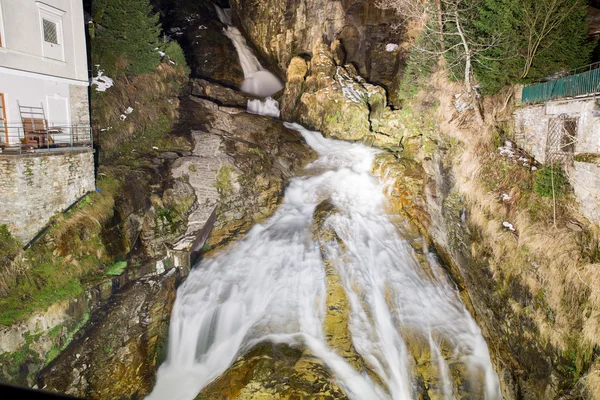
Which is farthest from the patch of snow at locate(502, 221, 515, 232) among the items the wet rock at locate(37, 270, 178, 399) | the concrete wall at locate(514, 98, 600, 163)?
the wet rock at locate(37, 270, 178, 399)

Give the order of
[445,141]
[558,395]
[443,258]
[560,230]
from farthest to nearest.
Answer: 1. [445,141]
2. [443,258]
3. [560,230]
4. [558,395]

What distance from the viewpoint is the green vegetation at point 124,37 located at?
68.8 feet

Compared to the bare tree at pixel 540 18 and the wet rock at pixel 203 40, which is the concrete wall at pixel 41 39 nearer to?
the wet rock at pixel 203 40

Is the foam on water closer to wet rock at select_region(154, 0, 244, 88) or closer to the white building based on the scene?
wet rock at select_region(154, 0, 244, 88)

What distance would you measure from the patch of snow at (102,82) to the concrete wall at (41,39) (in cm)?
363

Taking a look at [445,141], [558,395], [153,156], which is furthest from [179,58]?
[558,395]

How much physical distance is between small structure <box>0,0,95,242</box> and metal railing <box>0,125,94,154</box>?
0.10ft

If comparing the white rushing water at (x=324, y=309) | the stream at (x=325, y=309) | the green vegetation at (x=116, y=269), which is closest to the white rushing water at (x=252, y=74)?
the stream at (x=325, y=309)

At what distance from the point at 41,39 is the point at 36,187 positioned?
632cm

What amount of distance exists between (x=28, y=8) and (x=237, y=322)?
14.7 meters

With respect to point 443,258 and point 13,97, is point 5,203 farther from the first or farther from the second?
point 443,258

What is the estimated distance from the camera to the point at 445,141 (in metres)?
17.0

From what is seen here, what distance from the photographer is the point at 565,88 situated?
11.3 metres

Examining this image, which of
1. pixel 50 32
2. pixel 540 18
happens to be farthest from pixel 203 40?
pixel 540 18
